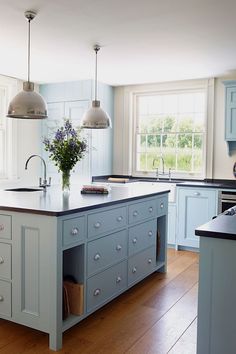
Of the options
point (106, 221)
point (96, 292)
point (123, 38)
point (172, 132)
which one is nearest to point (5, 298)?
point (96, 292)

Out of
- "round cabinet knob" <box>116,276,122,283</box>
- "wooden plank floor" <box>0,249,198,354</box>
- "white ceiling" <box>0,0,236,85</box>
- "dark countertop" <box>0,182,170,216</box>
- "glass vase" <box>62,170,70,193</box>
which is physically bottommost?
"wooden plank floor" <box>0,249,198,354</box>

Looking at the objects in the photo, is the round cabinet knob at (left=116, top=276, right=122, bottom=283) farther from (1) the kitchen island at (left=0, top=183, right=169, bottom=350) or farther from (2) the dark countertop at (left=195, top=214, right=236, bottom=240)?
(2) the dark countertop at (left=195, top=214, right=236, bottom=240)

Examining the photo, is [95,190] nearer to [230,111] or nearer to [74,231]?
[74,231]

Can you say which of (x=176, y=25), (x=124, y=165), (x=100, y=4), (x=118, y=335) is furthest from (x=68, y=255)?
(x=124, y=165)

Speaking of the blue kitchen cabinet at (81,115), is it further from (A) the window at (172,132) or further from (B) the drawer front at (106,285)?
(B) the drawer front at (106,285)

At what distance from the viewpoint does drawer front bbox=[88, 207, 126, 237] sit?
9.00ft

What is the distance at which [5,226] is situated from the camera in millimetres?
2592

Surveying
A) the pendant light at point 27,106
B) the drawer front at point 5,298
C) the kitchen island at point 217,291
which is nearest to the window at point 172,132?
the pendant light at point 27,106

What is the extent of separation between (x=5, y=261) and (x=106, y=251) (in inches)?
31.1

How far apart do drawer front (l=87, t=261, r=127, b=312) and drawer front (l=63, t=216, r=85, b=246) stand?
395mm

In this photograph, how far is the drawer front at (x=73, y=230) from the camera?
2.46 meters

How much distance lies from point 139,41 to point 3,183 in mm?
3004

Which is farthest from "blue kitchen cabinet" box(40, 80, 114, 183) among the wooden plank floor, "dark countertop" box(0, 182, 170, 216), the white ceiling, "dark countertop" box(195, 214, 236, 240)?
"dark countertop" box(195, 214, 236, 240)

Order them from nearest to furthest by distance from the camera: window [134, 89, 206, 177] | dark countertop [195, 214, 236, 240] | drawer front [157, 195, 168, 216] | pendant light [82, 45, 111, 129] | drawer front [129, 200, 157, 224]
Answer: dark countertop [195, 214, 236, 240] → drawer front [129, 200, 157, 224] → pendant light [82, 45, 111, 129] → drawer front [157, 195, 168, 216] → window [134, 89, 206, 177]
